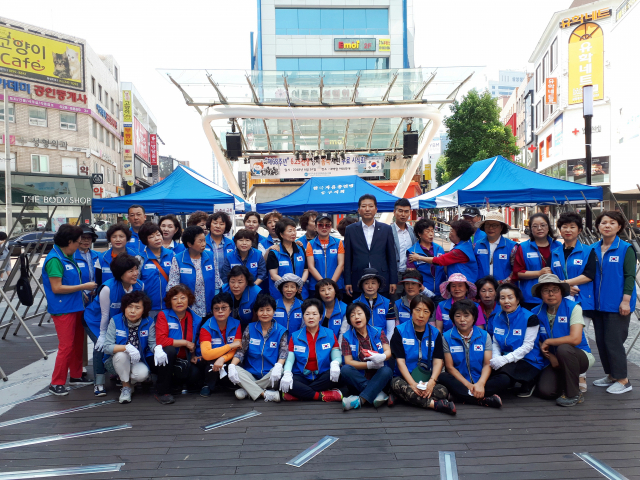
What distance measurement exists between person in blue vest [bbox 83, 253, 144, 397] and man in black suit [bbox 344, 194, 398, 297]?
2.15m

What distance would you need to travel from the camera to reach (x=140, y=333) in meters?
4.45

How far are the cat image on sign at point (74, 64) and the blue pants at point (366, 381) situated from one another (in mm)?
31518

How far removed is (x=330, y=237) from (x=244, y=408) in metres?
2.05

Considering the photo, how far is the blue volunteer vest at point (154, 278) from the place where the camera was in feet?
15.5

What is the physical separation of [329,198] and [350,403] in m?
5.14

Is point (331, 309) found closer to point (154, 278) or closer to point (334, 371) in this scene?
point (334, 371)

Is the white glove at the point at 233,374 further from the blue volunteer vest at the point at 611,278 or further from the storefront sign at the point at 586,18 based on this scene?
the storefront sign at the point at 586,18

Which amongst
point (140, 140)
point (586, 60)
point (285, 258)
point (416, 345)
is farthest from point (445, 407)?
point (140, 140)

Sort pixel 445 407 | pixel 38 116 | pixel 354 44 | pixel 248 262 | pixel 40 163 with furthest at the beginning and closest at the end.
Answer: pixel 354 44 < pixel 38 116 < pixel 40 163 < pixel 248 262 < pixel 445 407

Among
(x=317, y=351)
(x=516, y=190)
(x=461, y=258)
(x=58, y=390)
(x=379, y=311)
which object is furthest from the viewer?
(x=516, y=190)

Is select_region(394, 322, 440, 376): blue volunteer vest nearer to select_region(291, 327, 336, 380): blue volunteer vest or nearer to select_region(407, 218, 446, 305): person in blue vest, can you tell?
select_region(291, 327, 336, 380): blue volunteer vest

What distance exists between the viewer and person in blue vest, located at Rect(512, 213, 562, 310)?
4676 mm

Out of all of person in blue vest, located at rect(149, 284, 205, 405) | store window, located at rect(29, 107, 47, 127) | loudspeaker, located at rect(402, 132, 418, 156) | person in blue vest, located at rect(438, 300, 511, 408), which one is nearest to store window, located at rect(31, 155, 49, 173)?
store window, located at rect(29, 107, 47, 127)

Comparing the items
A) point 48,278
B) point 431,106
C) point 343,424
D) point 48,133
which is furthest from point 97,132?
point 343,424
